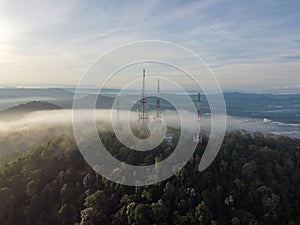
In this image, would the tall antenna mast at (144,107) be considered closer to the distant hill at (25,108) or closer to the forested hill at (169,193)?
the forested hill at (169,193)

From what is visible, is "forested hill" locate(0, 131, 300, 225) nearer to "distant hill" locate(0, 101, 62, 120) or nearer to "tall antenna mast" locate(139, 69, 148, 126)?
"tall antenna mast" locate(139, 69, 148, 126)

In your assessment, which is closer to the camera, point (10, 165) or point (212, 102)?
point (212, 102)

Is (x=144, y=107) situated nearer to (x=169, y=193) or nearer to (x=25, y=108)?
(x=169, y=193)

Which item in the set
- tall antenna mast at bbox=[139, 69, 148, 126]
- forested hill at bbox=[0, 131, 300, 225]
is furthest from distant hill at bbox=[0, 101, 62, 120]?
tall antenna mast at bbox=[139, 69, 148, 126]

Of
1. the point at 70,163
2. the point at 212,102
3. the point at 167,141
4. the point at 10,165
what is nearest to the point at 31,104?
the point at 10,165

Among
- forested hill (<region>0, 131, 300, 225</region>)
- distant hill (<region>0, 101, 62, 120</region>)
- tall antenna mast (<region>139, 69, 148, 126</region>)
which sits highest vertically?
tall antenna mast (<region>139, 69, 148, 126</region>)

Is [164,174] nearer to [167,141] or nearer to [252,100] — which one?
[167,141]
